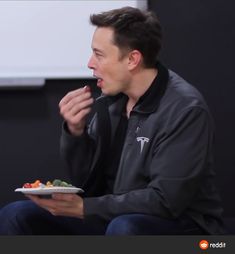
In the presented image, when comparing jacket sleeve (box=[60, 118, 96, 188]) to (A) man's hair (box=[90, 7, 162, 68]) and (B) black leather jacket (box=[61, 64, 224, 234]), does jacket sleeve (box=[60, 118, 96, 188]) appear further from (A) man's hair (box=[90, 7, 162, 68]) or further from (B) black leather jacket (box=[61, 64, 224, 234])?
(A) man's hair (box=[90, 7, 162, 68])

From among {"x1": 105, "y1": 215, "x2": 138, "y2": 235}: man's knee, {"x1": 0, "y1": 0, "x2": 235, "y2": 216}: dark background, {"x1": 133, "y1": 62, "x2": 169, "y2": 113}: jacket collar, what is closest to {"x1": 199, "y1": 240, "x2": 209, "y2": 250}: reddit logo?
{"x1": 105, "y1": 215, "x2": 138, "y2": 235}: man's knee

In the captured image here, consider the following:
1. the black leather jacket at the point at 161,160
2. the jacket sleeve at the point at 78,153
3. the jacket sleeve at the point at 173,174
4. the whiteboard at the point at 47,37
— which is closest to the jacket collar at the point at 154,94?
the black leather jacket at the point at 161,160

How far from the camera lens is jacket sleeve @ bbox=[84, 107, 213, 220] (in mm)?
1673

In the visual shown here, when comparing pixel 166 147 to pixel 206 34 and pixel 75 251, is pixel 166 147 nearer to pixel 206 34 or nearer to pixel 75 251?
pixel 75 251

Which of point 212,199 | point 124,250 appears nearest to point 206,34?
point 212,199

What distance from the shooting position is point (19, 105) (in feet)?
8.99

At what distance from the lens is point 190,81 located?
2732 mm

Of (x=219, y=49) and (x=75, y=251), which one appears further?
(x=219, y=49)

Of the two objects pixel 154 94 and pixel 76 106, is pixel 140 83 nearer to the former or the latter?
pixel 154 94

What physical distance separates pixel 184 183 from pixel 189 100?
28 cm

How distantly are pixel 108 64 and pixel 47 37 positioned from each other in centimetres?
82

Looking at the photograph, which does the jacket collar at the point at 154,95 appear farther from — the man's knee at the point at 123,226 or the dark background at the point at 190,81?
the dark background at the point at 190,81

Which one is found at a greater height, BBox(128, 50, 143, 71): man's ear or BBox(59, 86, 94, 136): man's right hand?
A: BBox(128, 50, 143, 71): man's ear

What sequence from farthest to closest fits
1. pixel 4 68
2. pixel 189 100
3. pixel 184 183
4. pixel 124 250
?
pixel 4 68, pixel 189 100, pixel 184 183, pixel 124 250
